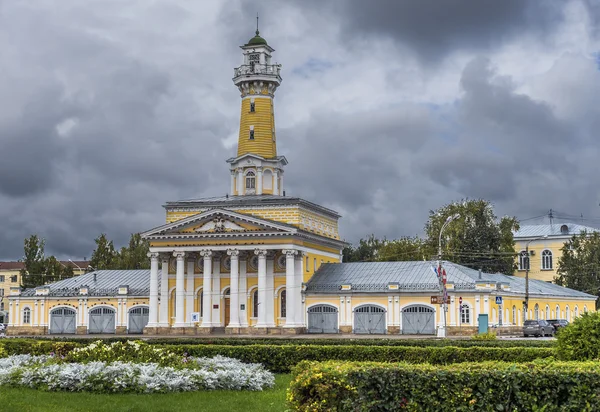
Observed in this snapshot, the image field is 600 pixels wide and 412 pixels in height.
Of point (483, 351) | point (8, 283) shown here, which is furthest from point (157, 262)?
point (8, 283)

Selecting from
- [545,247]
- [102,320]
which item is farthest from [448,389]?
[545,247]

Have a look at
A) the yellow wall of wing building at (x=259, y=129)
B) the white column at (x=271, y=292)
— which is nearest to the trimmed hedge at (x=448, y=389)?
the white column at (x=271, y=292)

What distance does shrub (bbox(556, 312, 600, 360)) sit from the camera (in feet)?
61.5

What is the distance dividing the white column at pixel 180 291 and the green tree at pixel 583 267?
137 ft

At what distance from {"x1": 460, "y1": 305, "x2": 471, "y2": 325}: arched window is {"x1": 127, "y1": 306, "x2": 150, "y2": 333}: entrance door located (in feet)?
83.9

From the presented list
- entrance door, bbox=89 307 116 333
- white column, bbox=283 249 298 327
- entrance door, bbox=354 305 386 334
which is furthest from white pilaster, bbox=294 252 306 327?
entrance door, bbox=89 307 116 333

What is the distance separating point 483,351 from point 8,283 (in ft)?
352

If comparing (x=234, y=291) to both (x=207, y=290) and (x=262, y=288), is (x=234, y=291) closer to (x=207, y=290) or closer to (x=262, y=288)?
(x=262, y=288)

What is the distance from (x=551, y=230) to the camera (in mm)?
107188

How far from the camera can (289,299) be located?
65.6 metres

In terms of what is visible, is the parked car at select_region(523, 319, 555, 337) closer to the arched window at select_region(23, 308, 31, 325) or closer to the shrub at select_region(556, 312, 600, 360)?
the arched window at select_region(23, 308, 31, 325)

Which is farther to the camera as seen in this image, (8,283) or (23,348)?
(8,283)

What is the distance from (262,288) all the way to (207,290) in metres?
4.43

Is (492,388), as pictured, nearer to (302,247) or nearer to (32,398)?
(32,398)
